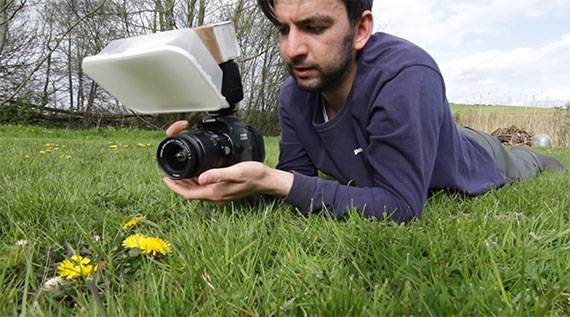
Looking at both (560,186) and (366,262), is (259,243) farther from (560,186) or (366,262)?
(560,186)

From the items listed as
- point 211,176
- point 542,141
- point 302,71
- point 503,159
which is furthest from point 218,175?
point 542,141

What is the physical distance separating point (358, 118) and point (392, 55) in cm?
28

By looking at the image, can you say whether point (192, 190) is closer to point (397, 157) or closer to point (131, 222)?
point (131, 222)

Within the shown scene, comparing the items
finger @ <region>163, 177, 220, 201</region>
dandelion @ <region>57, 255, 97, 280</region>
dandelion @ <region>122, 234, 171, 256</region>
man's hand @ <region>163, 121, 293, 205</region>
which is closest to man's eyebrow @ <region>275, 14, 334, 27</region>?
man's hand @ <region>163, 121, 293, 205</region>

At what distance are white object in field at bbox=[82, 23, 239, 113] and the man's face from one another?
0.76 feet

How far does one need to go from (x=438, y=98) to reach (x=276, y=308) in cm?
106

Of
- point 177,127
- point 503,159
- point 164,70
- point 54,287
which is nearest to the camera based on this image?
point 54,287

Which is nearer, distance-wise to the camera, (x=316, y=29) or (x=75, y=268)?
(x=75, y=268)

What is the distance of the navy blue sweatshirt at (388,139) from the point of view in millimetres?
1393

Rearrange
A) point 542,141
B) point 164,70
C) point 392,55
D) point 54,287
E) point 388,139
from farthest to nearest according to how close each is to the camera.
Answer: point 542,141, point 392,55, point 388,139, point 164,70, point 54,287

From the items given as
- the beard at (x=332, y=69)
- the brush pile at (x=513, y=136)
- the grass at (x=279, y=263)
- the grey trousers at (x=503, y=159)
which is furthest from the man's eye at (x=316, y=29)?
the brush pile at (x=513, y=136)

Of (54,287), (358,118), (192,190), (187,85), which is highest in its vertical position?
(187,85)

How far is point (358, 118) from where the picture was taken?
1.60 m

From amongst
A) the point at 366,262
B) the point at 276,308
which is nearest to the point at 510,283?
the point at 366,262
